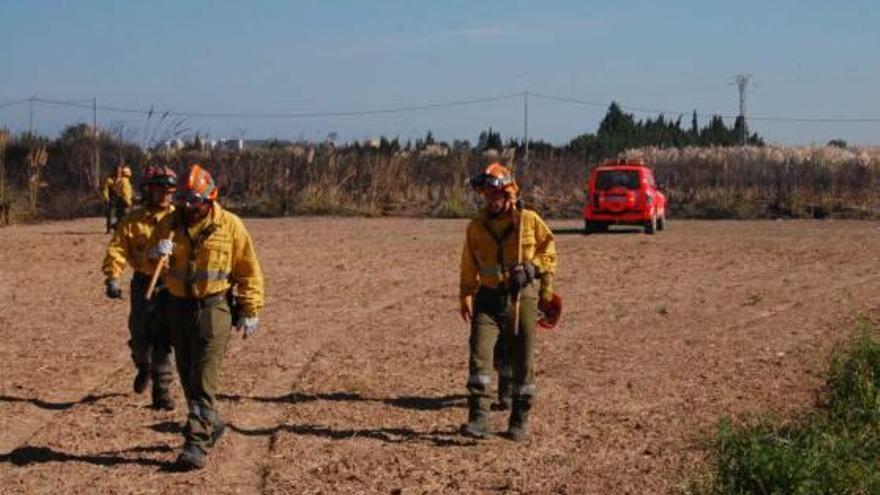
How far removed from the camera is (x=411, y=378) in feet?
37.8

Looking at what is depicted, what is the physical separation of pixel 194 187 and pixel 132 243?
2.01 metres

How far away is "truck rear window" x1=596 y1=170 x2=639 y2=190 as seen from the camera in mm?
30125

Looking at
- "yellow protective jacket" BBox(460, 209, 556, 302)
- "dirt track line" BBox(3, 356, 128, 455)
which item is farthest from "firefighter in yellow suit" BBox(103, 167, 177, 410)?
"yellow protective jacket" BBox(460, 209, 556, 302)

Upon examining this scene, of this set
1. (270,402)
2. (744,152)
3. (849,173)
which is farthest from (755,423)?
(744,152)

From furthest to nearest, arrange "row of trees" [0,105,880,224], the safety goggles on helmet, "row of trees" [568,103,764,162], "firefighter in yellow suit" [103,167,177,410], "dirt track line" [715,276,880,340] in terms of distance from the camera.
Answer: "row of trees" [568,103,764,162]
"row of trees" [0,105,880,224]
"dirt track line" [715,276,880,340]
"firefighter in yellow suit" [103,167,177,410]
the safety goggles on helmet

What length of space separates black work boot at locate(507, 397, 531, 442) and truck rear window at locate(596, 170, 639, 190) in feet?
70.2

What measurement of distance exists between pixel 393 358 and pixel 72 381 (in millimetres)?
2931

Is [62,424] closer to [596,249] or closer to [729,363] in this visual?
[729,363]

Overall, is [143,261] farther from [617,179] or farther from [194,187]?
[617,179]

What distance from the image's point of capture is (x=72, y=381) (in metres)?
11.3

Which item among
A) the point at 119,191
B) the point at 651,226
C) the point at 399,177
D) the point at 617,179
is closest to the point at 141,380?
the point at 119,191

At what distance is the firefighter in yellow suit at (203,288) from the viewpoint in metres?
8.44

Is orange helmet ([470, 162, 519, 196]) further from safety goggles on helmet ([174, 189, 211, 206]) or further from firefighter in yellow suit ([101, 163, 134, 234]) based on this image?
firefighter in yellow suit ([101, 163, 134, 234])

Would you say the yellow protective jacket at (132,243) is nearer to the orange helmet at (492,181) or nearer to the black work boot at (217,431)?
the black work boot at (217,431)
